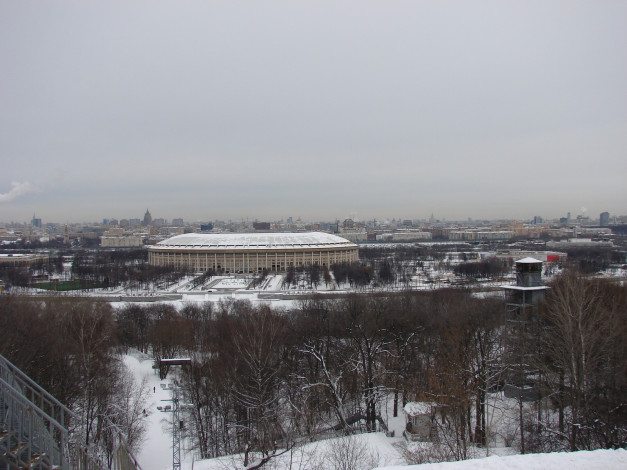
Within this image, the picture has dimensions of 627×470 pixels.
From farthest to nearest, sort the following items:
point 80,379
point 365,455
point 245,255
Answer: point 245,255 < point 80,379 < point 365,455

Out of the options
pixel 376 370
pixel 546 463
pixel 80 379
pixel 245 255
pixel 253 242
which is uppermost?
pixel 253 242

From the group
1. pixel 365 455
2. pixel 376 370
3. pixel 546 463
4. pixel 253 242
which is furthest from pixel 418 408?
pixel 253 242

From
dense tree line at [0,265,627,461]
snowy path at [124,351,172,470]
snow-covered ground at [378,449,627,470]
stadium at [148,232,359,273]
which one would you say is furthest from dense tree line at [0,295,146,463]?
stadium at [148,232,359,273]

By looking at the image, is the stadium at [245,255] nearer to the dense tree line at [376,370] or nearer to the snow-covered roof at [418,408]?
the dense tree line at [376,370]

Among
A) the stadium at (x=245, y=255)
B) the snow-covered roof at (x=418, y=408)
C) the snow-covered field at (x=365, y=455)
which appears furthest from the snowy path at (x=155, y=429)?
the stadium at (x=245, y=255)

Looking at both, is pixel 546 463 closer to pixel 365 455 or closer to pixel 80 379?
pixel 365 455

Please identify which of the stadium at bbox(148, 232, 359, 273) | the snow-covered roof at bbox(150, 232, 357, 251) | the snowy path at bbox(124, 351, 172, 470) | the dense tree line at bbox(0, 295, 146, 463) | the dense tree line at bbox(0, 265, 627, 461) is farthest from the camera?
the snow-covered roof at bbox(150, 232, 357, 251)

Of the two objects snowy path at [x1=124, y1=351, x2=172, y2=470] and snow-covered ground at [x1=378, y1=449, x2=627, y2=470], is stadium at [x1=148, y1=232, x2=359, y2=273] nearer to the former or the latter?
snowy path at [x1=124, y1=351, x2=172, y2=470]

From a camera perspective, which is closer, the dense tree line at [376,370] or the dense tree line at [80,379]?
the dense tree line at [376,370]
